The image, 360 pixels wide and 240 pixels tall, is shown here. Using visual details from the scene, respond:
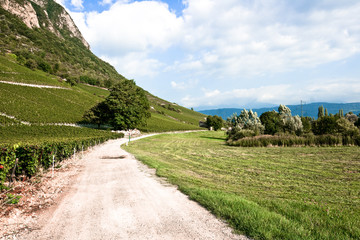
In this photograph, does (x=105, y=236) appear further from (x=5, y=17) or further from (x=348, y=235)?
(x=5, y=17)

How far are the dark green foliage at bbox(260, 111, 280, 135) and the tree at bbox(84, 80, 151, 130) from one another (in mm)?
37357

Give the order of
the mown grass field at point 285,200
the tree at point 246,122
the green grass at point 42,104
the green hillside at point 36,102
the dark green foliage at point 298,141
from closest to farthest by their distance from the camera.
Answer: the mown grass field at point 285,200, the dark green foliage at point 298,141, the tree at point 246,122, the green hillside at point 36,102, the green grass at point 42,104

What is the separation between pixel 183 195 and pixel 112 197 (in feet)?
9.95

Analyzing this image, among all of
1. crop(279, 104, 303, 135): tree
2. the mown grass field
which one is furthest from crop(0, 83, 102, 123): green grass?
A: crop(279, 104, 303, 135): tree

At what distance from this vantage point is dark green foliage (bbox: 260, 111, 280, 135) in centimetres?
4866

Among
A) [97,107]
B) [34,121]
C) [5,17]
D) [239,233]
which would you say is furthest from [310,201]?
[5,17]

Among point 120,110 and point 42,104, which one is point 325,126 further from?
point 42,104

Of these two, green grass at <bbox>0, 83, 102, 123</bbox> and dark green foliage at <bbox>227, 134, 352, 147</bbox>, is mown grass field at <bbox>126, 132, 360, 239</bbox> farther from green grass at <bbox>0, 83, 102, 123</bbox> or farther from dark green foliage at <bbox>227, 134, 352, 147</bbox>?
green grass at <bbox>0, 83, 102, 123</bbox>

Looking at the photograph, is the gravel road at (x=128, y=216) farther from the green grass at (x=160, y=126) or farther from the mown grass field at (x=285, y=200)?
the green grass at (x=160, y=126)

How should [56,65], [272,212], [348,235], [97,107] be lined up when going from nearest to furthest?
1. [348,235]
2. [272,212]
3. [97,107]
4. [56,65]

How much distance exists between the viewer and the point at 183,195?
841 cm

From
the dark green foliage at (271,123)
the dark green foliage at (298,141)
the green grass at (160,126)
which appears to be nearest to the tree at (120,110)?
the green grass at (160,126)

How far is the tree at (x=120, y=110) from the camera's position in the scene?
197 ft

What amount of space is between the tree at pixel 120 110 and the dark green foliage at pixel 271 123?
37.4 metres
